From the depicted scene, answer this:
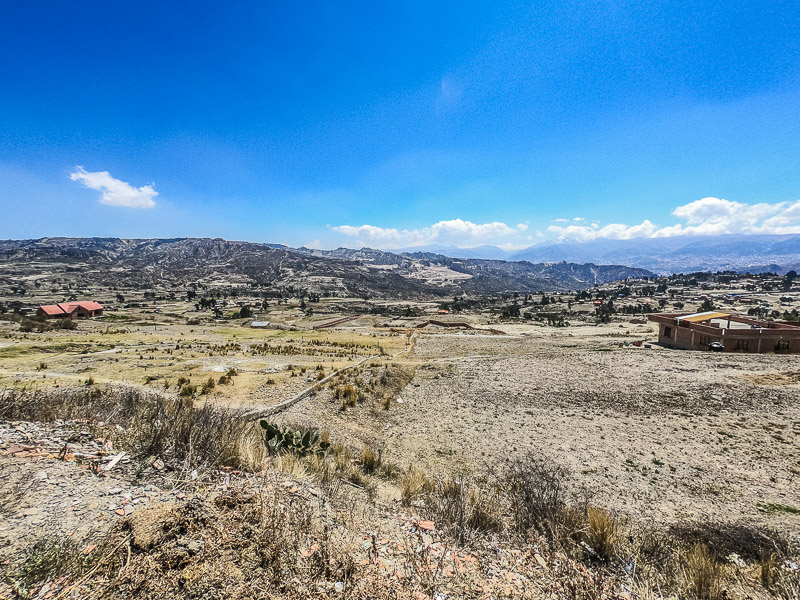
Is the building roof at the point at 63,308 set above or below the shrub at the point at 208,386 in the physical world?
below

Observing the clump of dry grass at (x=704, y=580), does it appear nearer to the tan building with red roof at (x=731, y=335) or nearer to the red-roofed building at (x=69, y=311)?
the tan building with red roof at (x=731, y=335)

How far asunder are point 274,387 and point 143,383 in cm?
582

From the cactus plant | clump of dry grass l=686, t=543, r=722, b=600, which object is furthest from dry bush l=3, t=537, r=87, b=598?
clump of dry grass l=686, t=543, r=722, b=600

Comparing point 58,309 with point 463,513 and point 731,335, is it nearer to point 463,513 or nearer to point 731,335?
point 463,513

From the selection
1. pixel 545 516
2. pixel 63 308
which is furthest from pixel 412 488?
pixel 63 308

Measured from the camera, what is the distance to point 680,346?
32.2m

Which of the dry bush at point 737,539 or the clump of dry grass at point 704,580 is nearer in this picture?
the clump of dry grass at point 704,580

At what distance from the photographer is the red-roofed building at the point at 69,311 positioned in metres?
54.6

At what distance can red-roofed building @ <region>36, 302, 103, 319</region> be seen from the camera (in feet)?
179

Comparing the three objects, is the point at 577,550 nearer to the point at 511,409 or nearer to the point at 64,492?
the point at 64,492

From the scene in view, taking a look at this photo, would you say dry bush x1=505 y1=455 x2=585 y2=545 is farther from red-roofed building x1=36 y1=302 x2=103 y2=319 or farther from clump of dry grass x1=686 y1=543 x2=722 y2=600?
red-roofed building x1=36 y1=302 x2=103 y2=319

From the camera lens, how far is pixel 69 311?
2280 inches

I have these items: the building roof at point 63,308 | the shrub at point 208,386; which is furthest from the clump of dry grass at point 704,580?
the building roof at point 63,308

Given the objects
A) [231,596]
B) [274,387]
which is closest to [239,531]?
[231,596]
